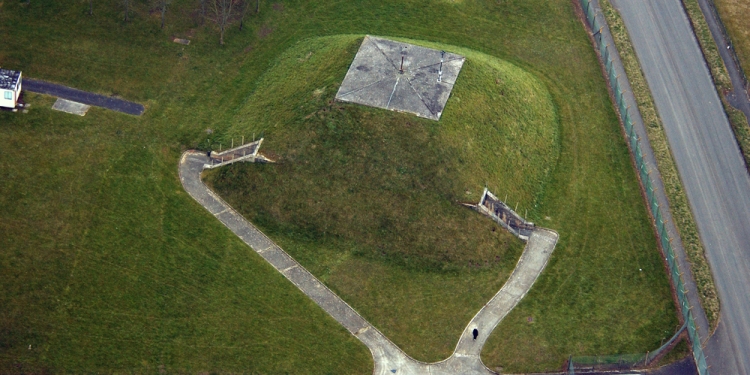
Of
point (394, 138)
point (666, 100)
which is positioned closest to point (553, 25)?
point (666, 100)

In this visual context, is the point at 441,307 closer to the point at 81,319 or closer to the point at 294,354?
the point at 294,354

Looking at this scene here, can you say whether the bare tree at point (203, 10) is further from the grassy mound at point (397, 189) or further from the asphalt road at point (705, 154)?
the asphalt road at point (705, 154)

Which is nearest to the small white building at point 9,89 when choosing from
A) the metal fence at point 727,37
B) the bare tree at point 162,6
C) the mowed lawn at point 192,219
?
the mowed lawn at point 192,219

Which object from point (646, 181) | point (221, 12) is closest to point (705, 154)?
point (646, 181)

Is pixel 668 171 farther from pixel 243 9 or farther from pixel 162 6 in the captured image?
pixel 162 6

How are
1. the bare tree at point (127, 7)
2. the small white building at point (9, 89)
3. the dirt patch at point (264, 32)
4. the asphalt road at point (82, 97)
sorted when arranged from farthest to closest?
the dirt patch at point (264, 32)
the bare tree at point (127, 7)
the asphalt road at point (82, 97)
the small white building at point (9, 89)
